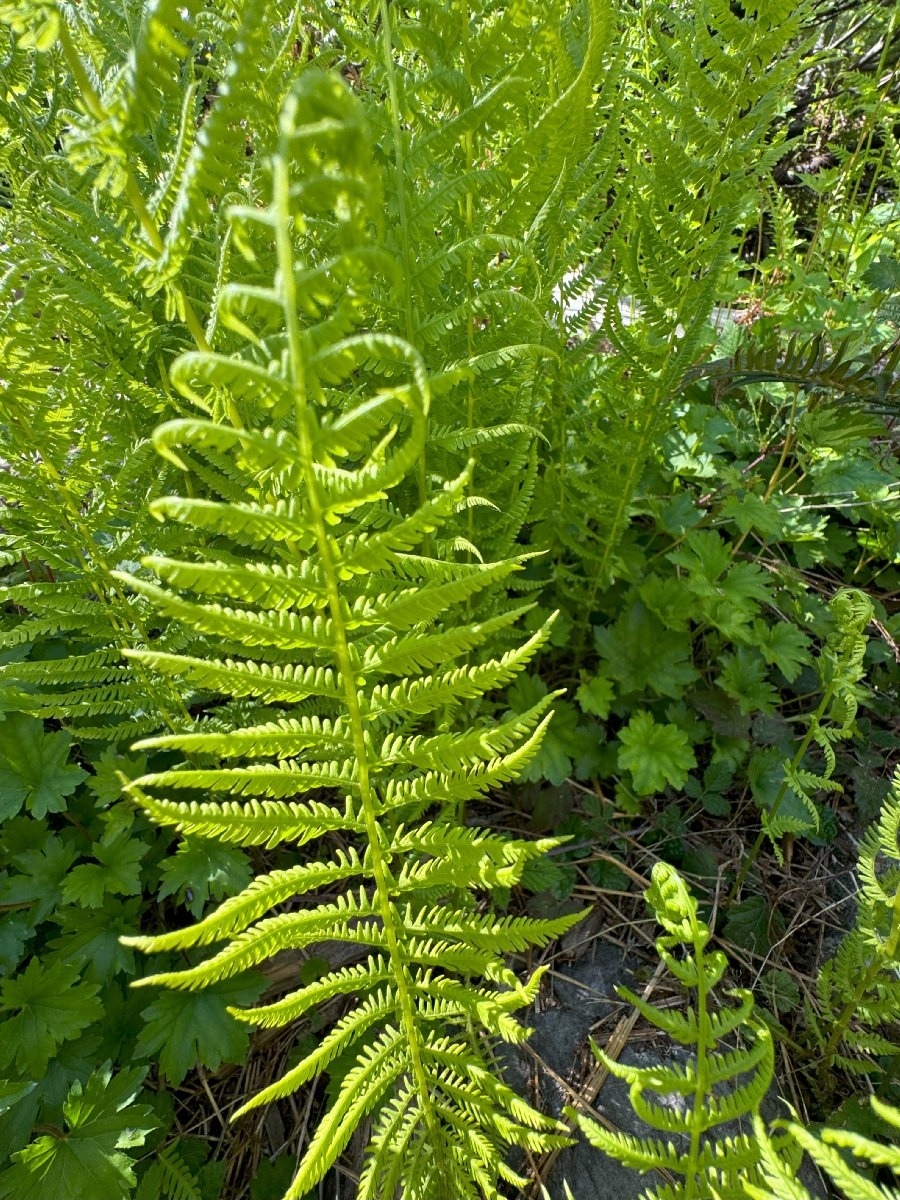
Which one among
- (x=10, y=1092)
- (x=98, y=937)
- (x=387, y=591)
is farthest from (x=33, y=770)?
(x=387, y=591)

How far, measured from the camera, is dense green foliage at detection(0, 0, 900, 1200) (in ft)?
2.55

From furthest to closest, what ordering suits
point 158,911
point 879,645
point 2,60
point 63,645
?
point 879,645
point 63,645
point 158,911
point 2,60

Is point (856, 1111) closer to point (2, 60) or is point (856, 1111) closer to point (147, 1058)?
point (147, 1058)

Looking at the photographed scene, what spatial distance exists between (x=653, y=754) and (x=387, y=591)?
0.85 m

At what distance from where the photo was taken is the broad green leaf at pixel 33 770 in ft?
5.13

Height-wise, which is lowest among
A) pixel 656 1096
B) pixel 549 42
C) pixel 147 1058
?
pixel 147 1058

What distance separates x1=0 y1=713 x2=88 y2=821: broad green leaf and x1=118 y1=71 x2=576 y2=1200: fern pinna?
59 centimetres

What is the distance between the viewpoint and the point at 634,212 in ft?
5.19

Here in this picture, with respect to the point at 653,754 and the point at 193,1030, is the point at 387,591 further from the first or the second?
the point at 193,1030

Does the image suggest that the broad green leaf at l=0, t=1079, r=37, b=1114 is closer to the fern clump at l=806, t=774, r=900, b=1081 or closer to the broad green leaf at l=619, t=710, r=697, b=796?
the broad green leaf at l=619, t=710, r=697, b=796

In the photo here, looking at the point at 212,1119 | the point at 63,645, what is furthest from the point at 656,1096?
the point at 63,645

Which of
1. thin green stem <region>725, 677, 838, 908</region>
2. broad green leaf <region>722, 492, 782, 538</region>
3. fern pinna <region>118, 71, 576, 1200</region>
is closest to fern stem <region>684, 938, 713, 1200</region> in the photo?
fern pinna <region>118, 71, 576, 1200</region>

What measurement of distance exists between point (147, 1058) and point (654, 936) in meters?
1.19

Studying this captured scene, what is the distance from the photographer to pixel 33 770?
162 centimetres
